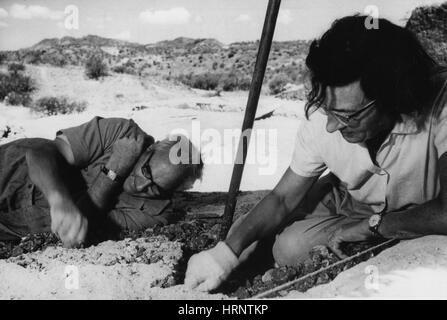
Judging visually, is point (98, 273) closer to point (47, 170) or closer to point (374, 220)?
point (47, 170)

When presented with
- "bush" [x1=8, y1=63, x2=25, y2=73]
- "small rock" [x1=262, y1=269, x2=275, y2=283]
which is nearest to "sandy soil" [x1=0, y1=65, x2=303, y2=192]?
"bush" [x1=8, y1=63, x2=25, y2=73]

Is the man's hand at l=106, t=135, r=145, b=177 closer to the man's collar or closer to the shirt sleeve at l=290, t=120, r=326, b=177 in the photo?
the shirt sleeve at l=290, t=120, r=326, b=177

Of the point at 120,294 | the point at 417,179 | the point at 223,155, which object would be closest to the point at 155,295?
the point at 120,294

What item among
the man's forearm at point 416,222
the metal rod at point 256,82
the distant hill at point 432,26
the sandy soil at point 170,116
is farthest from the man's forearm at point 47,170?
the distant hill at point 432,26

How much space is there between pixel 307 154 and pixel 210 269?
750mm

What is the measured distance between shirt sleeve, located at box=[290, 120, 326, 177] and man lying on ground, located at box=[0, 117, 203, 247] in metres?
0.93

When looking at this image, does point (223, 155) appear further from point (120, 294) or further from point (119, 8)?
point (119, 8)

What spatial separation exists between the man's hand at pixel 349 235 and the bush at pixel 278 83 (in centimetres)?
907

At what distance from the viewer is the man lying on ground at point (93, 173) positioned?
2.87 metres

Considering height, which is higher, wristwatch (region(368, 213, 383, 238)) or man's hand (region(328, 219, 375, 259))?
wristwatch (region(368, 213, 383, 238))

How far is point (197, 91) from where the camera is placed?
10883 millimetres

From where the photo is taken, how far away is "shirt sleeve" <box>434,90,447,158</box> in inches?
78.2
